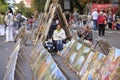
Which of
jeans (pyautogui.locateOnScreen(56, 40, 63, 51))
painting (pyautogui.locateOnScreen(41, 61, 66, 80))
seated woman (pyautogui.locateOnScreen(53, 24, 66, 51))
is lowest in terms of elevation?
jeans (pyautogui.locateOnScreen(56, 40, 63, 51))

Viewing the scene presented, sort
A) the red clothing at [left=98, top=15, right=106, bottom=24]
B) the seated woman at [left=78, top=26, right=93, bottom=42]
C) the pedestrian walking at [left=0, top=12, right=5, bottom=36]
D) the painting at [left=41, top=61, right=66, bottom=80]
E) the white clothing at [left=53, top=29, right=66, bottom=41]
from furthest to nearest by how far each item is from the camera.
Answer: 1. the red clothing at [left=98, top=15, right=106, bottom=24]
2. the pedestrian walking at [left=0, top=12, right=5, bottom=36]
3. the white clothing at [left=53, top=29, right=66, bottom=41]
4. the seated woman at [left=78, top=26, right=93, bottom=42]
5. the painting at [left=41, top=61, right=66, bottom=80]

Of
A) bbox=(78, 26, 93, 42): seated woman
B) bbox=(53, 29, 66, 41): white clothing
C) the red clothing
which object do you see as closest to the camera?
bbox=(78, 26, 93, 42): seated woman

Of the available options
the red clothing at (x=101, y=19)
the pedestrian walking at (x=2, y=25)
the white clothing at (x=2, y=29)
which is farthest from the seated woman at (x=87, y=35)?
the white clothing at (x=2, y=29)

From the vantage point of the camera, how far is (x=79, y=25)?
146ft

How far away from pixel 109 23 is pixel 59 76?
101 ft

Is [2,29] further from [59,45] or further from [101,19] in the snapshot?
[59,45]

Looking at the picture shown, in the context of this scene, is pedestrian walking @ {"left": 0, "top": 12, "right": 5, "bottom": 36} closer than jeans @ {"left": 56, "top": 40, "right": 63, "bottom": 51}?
No

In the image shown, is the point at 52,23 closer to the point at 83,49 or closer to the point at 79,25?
the point at 83,49

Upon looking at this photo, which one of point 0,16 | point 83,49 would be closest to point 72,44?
point 83,49

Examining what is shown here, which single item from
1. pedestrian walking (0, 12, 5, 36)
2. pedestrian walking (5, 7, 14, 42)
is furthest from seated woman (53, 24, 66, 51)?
pedestrian walking (0, 12, 5, 36)

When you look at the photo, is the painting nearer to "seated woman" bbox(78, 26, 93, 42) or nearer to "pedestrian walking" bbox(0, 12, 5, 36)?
"seated woman" bbox(78, 26, 93, 42)

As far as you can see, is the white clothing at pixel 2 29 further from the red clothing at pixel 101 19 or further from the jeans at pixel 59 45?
the jeans at pixel 59 45

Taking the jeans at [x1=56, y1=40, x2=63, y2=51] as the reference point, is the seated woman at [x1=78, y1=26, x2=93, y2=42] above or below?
above

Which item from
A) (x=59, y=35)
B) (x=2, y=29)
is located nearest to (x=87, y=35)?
(x=59, y=35)
